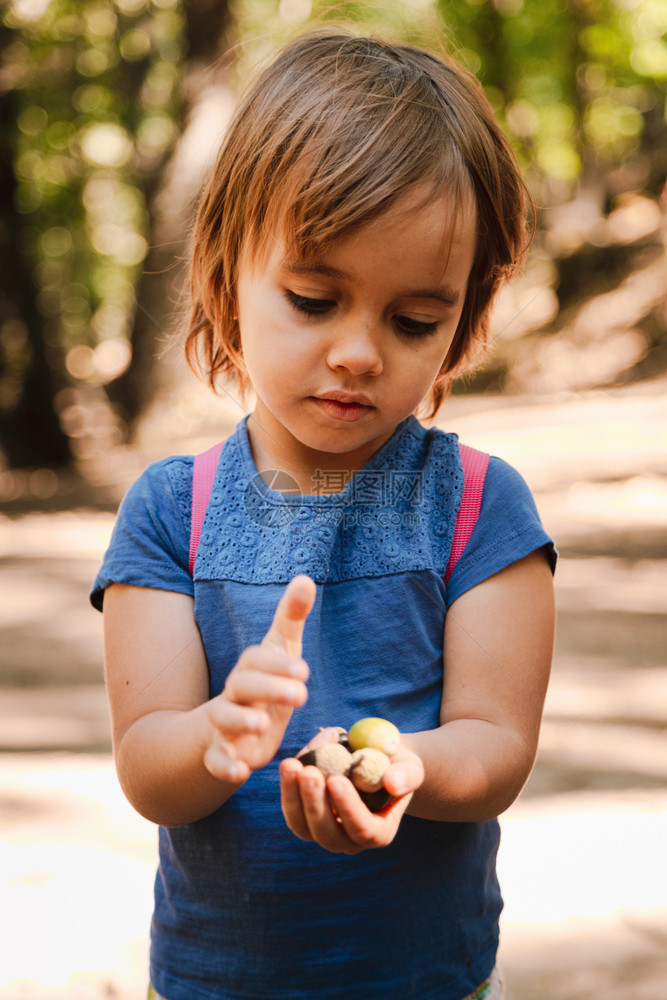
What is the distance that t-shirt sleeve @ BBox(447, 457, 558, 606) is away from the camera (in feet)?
4.38

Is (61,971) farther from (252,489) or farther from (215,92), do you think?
(215,92)

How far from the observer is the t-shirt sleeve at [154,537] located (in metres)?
1.33

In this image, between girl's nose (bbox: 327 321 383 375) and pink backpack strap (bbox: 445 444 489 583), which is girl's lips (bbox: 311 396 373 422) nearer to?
girl's nose (bbox: 327 321 383 375)

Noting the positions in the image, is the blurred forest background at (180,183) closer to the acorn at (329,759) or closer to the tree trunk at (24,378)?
the tree trunk at (24,378)

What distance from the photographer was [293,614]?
101 centimetres

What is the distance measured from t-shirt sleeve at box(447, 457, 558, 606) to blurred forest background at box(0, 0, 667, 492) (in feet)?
1.66

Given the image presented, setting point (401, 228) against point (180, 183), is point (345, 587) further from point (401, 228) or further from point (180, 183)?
point (180, 183)

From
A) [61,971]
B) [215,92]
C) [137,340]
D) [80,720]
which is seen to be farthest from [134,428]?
[61,971]

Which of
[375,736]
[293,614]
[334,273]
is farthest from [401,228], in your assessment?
[375,736]

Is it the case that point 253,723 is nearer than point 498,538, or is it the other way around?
point 253,723

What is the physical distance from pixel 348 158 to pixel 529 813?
276cm

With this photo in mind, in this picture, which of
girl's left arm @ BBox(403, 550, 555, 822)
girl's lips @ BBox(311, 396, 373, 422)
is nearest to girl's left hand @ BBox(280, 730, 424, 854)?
girl's left arm @ BBox(403, 550, 555, 822)

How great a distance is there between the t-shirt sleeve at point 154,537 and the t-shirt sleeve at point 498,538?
386 mm

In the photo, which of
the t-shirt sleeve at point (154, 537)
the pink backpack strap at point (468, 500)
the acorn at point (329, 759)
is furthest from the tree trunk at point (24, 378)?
the acorn at point (329, 759)
